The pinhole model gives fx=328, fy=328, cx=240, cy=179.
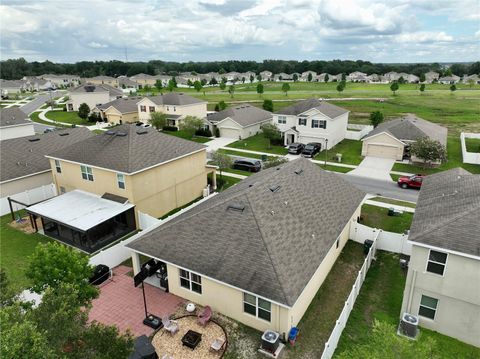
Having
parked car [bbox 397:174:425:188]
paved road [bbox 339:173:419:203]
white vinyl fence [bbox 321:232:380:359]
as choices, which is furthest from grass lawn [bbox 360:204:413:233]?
parked car [bbox 397:174:425:188]

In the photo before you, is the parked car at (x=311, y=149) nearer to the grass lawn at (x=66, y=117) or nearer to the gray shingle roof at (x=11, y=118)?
the gray shingle roof at (x=11, y=118)

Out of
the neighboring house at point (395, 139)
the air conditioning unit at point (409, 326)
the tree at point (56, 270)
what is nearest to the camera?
the tree at point (56, 270)

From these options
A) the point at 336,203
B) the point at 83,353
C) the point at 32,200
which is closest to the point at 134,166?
the point at 32,200

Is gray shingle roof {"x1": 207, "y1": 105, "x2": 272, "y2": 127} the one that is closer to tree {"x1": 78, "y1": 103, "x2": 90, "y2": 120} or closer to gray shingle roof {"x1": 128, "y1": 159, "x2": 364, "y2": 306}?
tree {"x1": 78, "y1": 103, "x2": 90, "y2": 120}

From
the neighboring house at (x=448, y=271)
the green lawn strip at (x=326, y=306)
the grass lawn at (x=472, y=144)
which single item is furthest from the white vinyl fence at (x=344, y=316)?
the grass lawn at (x=472, y=144)

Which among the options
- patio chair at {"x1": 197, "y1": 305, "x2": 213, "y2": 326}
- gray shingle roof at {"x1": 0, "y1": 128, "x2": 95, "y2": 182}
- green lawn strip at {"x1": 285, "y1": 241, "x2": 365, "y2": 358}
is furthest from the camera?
gray shingle roof at {"x1": 0, "y1": 128, "x2": 95, "y2": 182}

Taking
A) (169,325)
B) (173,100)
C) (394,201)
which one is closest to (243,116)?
(173,100)

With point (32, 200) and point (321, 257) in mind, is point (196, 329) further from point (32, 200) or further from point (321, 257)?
point (32, 200)

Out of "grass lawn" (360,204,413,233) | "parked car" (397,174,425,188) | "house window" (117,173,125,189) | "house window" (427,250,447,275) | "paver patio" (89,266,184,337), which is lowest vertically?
"paver patio" (89,266,184,337)
